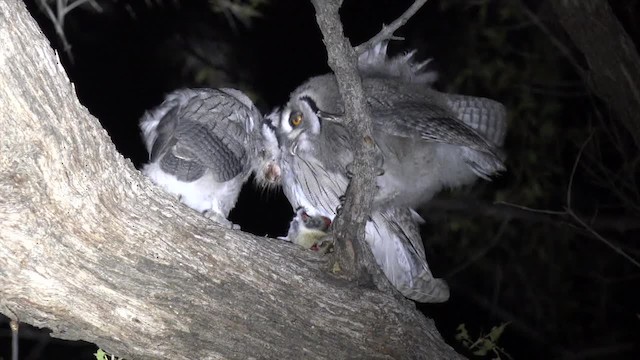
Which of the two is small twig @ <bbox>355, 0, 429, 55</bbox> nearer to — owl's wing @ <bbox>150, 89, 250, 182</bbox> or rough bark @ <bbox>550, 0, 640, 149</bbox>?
owl's wing @ <bbox>150, 89, 250, 182</bbox>

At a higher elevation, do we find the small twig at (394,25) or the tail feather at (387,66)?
the small twig at (394,25)

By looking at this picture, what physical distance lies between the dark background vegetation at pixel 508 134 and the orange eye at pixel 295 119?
1162mm

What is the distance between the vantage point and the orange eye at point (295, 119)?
104 inches

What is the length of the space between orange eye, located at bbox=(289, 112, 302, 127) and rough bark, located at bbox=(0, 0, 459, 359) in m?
0.69

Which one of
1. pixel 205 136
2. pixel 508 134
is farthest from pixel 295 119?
pixel 508 134

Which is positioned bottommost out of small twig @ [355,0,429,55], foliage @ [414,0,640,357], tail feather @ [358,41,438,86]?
foliage @ [414,0,640,357]

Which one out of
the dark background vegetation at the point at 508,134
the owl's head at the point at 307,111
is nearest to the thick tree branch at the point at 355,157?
the owl's head at the point at 307,111

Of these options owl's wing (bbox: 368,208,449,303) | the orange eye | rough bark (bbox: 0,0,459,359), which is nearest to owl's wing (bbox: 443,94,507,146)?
owl's wing (bbox: 368,208,449,303)

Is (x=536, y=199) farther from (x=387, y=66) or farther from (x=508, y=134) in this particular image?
(x=387, y=66)

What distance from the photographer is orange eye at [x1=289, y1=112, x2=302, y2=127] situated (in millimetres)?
2638

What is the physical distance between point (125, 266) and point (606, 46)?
77.5 inches

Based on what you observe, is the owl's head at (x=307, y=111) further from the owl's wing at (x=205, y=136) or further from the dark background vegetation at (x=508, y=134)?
the dark background vegetation at (x=508, y=134)

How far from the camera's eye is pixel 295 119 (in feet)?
8.68

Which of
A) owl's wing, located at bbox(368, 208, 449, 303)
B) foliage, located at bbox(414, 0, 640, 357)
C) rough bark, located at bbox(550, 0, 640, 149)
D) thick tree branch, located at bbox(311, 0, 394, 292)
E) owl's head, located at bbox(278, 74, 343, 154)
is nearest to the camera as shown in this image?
thick tree branch, located at bbox(311, 0, 394, 292)
